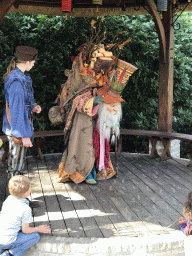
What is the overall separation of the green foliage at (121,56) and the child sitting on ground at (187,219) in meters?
4.17

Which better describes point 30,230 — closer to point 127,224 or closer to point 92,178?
point 127,224

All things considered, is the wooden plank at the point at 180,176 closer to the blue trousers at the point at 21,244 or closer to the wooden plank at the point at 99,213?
the wooden plank at the point at 99,213

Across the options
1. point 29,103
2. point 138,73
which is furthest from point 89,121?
point 138,73

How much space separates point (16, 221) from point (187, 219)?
1.41m

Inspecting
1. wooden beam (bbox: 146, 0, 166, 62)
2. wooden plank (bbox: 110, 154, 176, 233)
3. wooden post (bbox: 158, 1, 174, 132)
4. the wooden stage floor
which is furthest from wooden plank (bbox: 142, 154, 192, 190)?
wooden beam (bbox: 146, 0, 166, 62)

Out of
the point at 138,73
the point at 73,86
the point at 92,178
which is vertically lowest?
the point at 92,178

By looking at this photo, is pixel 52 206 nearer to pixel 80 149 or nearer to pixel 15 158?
pixel 15 158

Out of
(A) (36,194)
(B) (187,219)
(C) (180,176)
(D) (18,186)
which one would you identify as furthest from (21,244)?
(C) (180,176)

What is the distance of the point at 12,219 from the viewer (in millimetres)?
2885

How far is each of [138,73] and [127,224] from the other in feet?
14.1

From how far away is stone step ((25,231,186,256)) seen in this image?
9.86 feet

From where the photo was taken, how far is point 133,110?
24.3ft

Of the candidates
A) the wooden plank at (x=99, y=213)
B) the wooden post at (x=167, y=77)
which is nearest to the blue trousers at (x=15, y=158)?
the wooden plank at (x=99, y=213)

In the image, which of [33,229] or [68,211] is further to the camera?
[68,211]
